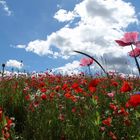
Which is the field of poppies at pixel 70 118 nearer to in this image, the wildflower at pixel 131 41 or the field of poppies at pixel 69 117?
the field of poppies at pixel 69 117

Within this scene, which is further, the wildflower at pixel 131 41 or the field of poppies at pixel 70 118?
the field of poppies at pixel 70 118

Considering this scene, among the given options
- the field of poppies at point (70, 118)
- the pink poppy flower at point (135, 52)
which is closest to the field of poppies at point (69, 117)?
the field of poppies at point (70, 118)

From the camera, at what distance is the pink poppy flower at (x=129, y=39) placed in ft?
Result: 8.98

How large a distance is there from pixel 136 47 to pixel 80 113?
10.2 ft

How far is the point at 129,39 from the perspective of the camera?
2805 millimetres

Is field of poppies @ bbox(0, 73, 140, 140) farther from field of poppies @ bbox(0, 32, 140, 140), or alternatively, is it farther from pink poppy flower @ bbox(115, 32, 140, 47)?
pink poppy flower @ bbox(115, 32, 140, 47)

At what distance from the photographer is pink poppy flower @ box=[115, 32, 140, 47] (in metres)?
2.74

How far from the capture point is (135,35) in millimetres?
2889

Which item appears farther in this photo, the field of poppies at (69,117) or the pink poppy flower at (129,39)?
the field of poppies at (69,117)

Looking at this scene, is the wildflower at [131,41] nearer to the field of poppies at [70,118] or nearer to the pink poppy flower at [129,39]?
the pink poppy flower at [129,39]

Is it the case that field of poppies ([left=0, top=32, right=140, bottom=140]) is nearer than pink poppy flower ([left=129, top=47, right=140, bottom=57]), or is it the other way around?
pink poppy flower ([left=129, top=47, right=140, bottom=57])

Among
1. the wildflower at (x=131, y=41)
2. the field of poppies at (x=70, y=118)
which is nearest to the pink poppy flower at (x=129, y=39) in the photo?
the wildflower at (x=131, y=41)

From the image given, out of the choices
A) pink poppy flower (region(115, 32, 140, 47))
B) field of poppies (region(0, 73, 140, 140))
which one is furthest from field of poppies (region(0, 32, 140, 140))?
pink poppy flower (region(115, 32, 140, 47))

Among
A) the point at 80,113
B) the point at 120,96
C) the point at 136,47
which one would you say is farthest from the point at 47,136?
the point at 136,47
